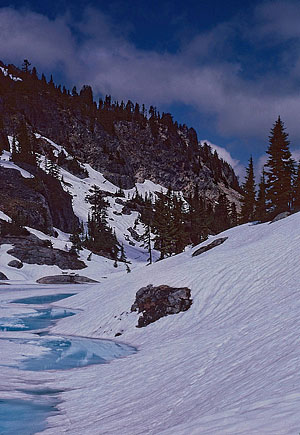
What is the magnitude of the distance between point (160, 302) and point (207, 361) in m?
9.13

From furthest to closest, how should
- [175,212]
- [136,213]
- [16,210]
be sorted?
1. [136,213]
2. [16,210]
3. [175,212]

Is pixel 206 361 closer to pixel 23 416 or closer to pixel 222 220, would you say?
pixel 23 416

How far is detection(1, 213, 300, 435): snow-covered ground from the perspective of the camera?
557cm

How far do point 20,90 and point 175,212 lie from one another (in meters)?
154

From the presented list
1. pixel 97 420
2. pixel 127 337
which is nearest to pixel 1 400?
pixel 97 420

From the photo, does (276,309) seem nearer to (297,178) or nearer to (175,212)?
(297,178)

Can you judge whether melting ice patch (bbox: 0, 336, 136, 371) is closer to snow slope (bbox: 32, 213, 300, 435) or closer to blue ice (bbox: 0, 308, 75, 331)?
snow slope (bbox: 32, 213, 300, 435)

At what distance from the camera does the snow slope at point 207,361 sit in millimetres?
5527

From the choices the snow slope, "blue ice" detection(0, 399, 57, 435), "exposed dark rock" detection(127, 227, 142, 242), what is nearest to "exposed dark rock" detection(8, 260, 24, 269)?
the snow slope

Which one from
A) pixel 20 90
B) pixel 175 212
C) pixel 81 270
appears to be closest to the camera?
pixel 175 212

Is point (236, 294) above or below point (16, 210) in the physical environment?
below

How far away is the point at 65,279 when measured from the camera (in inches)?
2303

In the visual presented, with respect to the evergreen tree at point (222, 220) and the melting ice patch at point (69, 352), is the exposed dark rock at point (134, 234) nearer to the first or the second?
the evergreen tree at point (222, 220)

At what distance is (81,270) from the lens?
67.1 m
